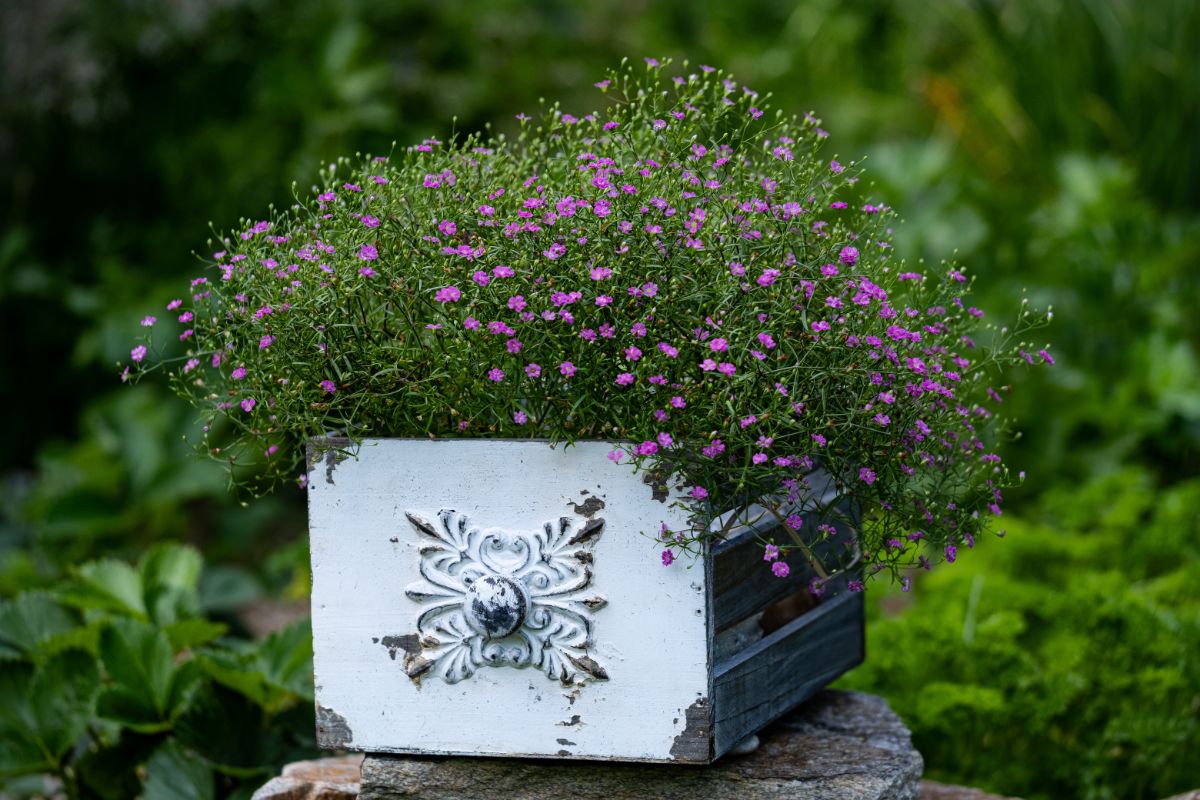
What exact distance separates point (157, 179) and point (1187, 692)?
4052 mm

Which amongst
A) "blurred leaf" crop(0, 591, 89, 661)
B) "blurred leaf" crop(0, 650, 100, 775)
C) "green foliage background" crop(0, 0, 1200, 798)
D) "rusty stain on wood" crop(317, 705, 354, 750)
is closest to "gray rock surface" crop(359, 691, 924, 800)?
"rusty stain on wood" crop(317, 705, 354, 750)

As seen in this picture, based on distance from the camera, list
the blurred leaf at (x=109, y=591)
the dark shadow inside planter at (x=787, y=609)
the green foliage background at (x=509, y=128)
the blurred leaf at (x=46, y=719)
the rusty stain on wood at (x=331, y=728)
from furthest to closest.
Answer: the blurred leaf at (x=109, y=591)
the green foliage background at (x=509, y=128)
the blurred leaf at (x=46, y=719)
the dark shadow inside planter at (x=787, y=609)
the rusty stain on wood at (x=331, y=728)

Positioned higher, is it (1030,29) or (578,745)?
(1030,29)

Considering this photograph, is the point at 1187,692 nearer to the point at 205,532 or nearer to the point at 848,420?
the point at 848,420

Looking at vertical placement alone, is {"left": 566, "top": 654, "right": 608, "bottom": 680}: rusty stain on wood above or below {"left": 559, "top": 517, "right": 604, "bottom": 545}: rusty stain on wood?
below

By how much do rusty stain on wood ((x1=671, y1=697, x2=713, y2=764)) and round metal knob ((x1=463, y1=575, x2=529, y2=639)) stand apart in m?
0.25

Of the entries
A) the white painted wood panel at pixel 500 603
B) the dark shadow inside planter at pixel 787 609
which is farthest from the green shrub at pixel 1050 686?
the white painted wood panel at pixel 500 603

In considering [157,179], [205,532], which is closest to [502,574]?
[205,532]

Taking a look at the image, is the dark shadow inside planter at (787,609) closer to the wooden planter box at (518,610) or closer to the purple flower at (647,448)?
the wooden planter box at (518,610)

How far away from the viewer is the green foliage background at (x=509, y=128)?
254 centimetres

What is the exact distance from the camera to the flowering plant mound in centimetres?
167

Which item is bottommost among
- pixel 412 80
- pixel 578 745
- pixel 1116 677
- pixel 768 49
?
pixel 578 745

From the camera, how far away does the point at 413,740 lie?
1.83 meters

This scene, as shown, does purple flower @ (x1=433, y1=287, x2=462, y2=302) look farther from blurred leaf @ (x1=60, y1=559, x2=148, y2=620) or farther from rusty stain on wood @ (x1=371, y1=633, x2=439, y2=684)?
blurred leaf @ (x1=60, y1=559, x2=148, y2=620)
